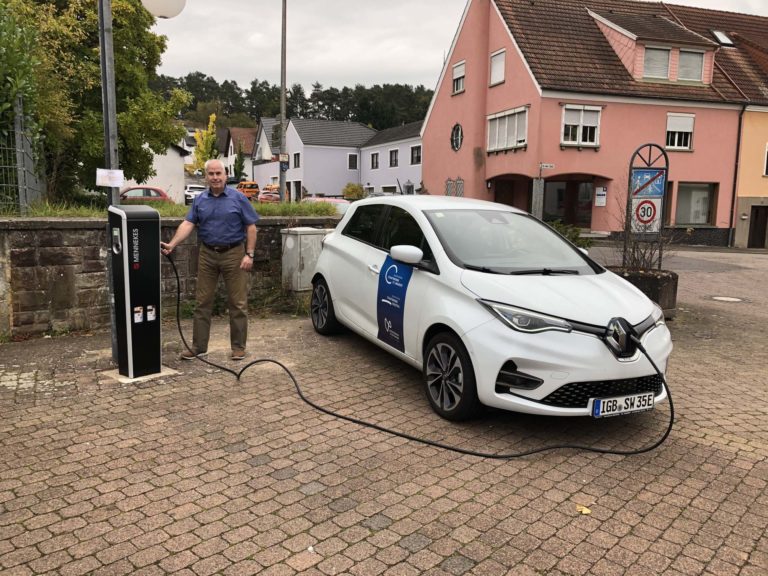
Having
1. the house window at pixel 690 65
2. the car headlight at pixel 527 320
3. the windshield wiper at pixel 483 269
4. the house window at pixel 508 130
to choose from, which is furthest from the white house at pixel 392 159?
the car headlight at pixel 527 320

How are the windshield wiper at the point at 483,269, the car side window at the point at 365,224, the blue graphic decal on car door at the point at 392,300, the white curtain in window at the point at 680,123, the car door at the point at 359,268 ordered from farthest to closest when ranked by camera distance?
the white curtain in window at the point at 680,123
the car side window at the point at 365,224
the car door at the point at 359,268
the blue graphic decal on car door at the point at 392,300
the windshield wiper at the point at 483,269

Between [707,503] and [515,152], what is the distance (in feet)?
82.9

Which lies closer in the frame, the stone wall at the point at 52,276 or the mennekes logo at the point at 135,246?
the mennekes logo at the point at 135,246

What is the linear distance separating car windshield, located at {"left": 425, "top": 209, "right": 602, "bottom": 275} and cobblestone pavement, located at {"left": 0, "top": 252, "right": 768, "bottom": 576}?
48.2 inches

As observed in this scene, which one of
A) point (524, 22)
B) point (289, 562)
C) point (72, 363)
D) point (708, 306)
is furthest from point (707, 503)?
point (524, 22)

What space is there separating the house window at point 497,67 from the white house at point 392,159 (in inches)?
579

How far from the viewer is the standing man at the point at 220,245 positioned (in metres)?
6.14

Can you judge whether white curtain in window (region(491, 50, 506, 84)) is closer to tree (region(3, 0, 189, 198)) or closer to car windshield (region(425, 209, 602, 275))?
tree (region(3, 0, 189, 198))

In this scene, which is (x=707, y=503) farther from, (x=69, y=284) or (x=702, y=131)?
(x=702, y=131)

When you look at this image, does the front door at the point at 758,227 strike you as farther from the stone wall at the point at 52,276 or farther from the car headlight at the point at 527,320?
the stone wall at the point at 52,276

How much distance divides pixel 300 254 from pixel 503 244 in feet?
13.4

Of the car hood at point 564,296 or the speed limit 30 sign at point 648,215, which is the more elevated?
the speed limit 30 sign at point 648,215

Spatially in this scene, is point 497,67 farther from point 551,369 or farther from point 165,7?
point 551,369

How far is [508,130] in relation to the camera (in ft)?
91.7
